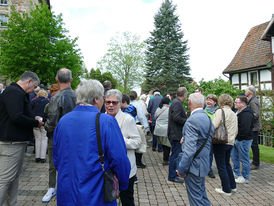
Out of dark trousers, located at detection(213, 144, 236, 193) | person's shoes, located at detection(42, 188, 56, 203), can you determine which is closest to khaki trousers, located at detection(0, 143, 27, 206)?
person's shoes, located at detection(42, 188, 56, 203)

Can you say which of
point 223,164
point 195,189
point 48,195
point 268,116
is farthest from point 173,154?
point 268,116

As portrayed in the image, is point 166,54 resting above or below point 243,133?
above

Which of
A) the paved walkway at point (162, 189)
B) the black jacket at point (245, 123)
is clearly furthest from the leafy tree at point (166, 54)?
the black jacket at point (245, 123)

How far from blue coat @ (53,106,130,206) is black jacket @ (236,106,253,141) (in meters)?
4.36

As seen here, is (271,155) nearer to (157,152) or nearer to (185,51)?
(157,152)

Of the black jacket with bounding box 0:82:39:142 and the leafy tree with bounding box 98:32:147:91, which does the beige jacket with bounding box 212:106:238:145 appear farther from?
the leafy tree with bounding box 98:32:147:91

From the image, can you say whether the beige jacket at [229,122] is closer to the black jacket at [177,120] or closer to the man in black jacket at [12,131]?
the black jacket at [177,120]

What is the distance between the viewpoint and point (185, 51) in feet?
110

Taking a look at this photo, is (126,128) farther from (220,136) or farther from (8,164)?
(220,136)

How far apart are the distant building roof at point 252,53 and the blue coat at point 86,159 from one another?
2281cm

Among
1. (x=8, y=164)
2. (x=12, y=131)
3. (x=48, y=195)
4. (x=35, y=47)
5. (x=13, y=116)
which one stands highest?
(x=35, y=47)

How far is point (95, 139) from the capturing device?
213cm

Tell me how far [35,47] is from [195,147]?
23627 millimetres

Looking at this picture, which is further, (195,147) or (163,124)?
(163,124)
